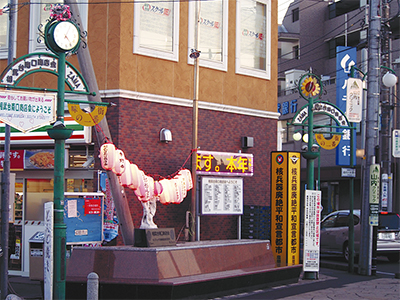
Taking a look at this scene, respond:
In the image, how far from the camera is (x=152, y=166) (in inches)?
583

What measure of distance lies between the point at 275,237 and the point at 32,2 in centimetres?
947

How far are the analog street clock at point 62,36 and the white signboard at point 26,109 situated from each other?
0.83m

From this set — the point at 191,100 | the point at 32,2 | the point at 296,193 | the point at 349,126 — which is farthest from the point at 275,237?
the point at 32,2

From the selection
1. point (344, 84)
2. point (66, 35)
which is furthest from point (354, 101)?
point (344, 84)

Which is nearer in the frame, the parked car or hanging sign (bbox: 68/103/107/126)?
hanging sign (bbox: 68/103/107/126)

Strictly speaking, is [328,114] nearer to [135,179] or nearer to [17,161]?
[135,179]

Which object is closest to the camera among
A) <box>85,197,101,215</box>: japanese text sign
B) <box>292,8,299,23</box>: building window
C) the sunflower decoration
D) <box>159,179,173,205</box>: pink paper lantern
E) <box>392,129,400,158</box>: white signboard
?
<box>159,179,173,205</box>: pink paper lantern

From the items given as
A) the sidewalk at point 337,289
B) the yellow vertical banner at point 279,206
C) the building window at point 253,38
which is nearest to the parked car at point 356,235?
the sidewalk at point 337,289

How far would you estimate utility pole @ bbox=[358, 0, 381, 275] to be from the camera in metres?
14.8

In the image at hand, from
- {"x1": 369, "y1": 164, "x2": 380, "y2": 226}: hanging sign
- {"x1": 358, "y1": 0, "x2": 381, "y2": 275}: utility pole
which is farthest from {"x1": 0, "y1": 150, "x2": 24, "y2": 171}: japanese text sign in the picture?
{"x1": 369, "y1": 164, "x2": 380, "y2": 226}: hanging sign

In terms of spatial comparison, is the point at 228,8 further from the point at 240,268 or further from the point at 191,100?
the point at 240,268

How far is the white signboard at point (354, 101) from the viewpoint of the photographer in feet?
49.6

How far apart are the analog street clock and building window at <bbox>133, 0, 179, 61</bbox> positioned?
19.4 feet

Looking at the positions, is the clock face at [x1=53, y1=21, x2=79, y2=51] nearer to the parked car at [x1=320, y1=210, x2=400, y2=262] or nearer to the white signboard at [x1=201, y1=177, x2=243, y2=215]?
the white signboard at [x1=201, y1=177, x2=243, y2=215]
